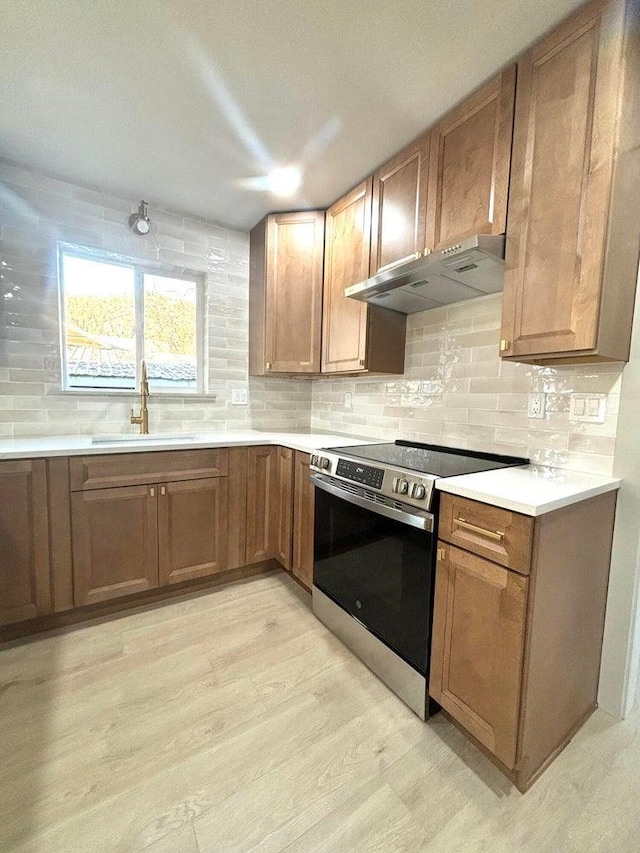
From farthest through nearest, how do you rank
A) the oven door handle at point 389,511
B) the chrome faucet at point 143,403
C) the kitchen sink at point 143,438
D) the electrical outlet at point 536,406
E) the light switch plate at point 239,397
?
the light switch plate at point 239,397 → the chrome faucet at point 143,403 → the kitchen sink at point 143,438 → the electrical outlet at point 536,406 → the oven door handle at point 389,511

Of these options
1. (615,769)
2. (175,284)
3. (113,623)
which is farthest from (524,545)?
(175,284)

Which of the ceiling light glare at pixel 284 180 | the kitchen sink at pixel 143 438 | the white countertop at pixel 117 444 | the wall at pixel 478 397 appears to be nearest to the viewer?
the wall at pixel 478 397

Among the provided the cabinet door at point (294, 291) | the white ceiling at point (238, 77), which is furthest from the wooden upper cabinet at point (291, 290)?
the white ceiling at point (238, 77)

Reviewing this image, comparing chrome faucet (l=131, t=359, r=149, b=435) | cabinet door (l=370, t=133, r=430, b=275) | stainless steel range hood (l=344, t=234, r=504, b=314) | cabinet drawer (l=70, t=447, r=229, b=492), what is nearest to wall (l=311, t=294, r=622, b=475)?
stainless steel range hood (l=344, t=234, r=504, b=314)

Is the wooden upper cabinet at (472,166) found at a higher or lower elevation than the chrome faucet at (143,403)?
higher

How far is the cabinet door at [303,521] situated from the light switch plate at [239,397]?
915mm

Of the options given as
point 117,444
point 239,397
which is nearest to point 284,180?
point 239,397

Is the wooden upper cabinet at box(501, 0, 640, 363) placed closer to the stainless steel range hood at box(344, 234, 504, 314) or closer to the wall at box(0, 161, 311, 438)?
the stainless steel range hood at box(344, 234, 504, 314)

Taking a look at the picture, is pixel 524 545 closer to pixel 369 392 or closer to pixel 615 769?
pixel 615 769

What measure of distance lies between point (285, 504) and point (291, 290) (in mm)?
1496

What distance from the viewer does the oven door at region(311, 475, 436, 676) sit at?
135 cm

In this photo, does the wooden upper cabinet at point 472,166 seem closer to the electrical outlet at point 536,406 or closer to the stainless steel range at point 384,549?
the electrical outlet at point 536,406

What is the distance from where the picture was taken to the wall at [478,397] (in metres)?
1.45

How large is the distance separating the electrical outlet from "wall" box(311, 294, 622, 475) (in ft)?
0.08
